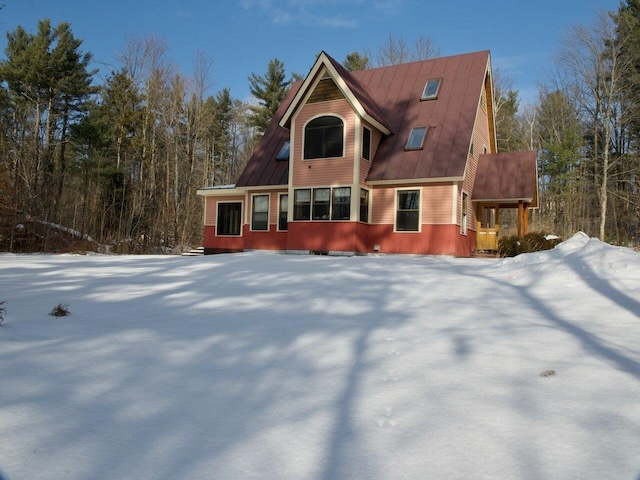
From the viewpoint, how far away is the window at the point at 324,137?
16.7 meters

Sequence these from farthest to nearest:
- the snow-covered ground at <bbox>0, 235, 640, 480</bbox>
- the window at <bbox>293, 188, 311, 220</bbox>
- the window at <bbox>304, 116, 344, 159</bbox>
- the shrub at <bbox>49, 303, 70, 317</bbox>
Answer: the window at <bbox>293, 188, 311, 220</bbox>, the window at <bbox>304, 116, 344, 159</bbox>, the shrub at <bbox>49, 303, 70, 317</bbox>, the snow-covered ground at <bbox>0, 235, 640, 480</bbox>

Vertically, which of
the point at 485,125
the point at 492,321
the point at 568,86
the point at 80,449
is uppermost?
the point at 568,86

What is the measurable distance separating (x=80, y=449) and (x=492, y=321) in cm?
432

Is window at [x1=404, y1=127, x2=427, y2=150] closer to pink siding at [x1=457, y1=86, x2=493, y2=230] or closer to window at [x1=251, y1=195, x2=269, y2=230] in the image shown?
pink siding at [x1=457, y1=86, x2=493, y2=230]

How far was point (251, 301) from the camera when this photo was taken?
6.68 metres

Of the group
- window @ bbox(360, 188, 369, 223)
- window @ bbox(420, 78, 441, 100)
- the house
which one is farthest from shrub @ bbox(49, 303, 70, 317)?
window @ bbox(420, 78, 441, 100)

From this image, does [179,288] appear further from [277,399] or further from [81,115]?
[81,115]

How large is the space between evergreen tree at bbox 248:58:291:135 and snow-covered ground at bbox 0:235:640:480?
3402cm

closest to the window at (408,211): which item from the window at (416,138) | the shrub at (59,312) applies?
the window at (416,138)

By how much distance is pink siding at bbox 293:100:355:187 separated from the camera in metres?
16.4

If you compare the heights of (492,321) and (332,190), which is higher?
(332,190)

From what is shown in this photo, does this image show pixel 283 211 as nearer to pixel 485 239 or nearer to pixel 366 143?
pixel 366 143

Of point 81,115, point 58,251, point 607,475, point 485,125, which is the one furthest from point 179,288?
point 81,115

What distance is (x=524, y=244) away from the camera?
1571 cm
